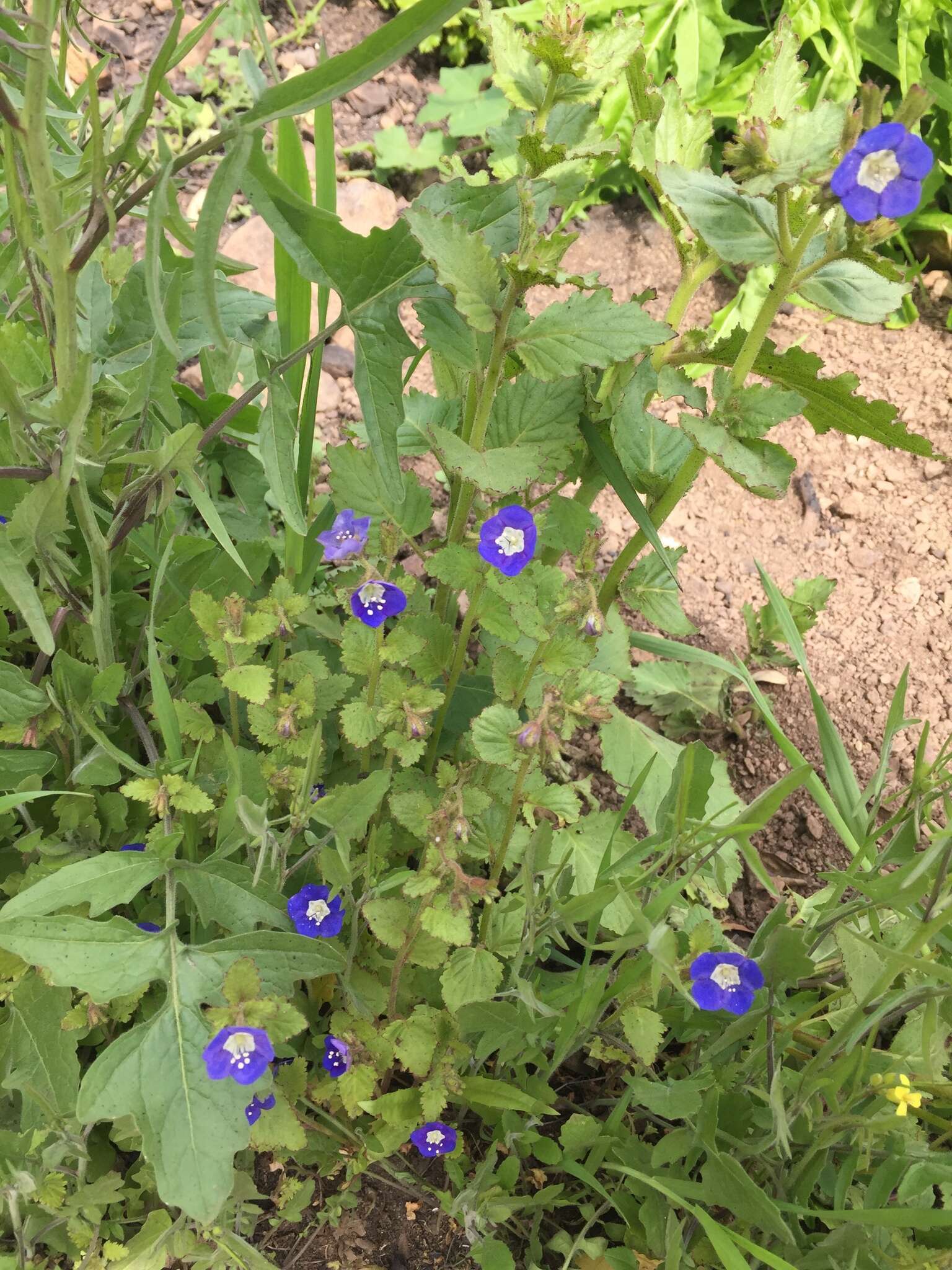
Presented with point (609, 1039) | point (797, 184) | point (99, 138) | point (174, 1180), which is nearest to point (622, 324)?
point (797, 184)

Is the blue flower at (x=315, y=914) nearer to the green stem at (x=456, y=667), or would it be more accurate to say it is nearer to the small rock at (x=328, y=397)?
the green stem at (x=456, y=667)

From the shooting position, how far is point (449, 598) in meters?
1.51

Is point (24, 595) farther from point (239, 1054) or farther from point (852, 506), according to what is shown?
point (852, 506)

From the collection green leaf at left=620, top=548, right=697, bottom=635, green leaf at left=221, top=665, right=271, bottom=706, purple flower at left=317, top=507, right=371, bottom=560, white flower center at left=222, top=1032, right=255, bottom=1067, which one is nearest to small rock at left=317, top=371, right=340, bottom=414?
purple flower at left=317, top=507, right=371, bottom=560

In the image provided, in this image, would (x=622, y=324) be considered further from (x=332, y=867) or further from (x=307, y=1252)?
(x=307, y=1252)

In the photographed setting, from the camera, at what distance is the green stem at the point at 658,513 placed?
1286 mm

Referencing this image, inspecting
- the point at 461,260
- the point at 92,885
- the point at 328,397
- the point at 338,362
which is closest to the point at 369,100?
the point at 338,362

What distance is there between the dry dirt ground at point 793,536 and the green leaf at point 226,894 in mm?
493

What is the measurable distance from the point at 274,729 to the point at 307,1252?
→ 71 centimetres

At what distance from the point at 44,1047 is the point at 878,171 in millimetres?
1282

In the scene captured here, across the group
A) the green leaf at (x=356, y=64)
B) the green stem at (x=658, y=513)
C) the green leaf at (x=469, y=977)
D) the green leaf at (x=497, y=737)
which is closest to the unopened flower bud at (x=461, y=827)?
the green leaf at (x=497, y=737)

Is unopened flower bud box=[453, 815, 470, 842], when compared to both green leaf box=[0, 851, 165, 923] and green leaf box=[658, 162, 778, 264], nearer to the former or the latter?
green leaf box=[0, 851, 165, 923]

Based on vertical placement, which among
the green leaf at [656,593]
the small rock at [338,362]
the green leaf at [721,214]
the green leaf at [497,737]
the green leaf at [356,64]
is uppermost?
the green leaf at [356,64]

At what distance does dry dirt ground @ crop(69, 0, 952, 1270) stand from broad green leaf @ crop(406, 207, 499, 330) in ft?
3.35
